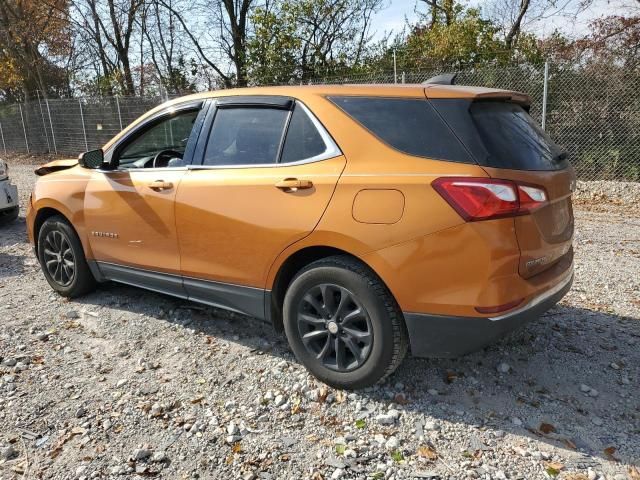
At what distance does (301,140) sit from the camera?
124 inches

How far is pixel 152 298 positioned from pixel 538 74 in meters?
8.10

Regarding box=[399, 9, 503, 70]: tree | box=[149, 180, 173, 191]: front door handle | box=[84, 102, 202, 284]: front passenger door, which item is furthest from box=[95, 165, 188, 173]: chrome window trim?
box=[399, 9, 503, 70]: tree

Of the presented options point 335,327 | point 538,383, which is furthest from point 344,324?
point 538,383

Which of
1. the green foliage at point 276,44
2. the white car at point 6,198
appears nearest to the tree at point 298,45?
the green foliage at point 276,44

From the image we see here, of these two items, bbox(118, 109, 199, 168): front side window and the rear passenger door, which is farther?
bbox(118, 109, 199, 168): front side window

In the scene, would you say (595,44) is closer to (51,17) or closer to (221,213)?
(221,213)

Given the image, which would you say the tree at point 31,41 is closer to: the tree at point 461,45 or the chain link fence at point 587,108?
the tree at point 461,45

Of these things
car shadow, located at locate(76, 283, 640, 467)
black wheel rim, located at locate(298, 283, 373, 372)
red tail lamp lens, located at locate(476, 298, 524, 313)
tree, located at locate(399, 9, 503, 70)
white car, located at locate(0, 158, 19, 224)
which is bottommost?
car shadow, located at locate(76, 283, 640, 467)

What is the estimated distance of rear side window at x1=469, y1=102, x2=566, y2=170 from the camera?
2.66 metres

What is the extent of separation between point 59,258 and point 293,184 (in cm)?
279

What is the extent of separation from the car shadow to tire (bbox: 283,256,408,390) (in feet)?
0.75

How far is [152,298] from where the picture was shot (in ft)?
15.4

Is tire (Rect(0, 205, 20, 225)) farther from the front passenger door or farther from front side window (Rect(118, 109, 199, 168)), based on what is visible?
front side window (Rect(118, 109, 199, 168))

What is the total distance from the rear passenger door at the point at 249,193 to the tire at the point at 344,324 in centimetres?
27
